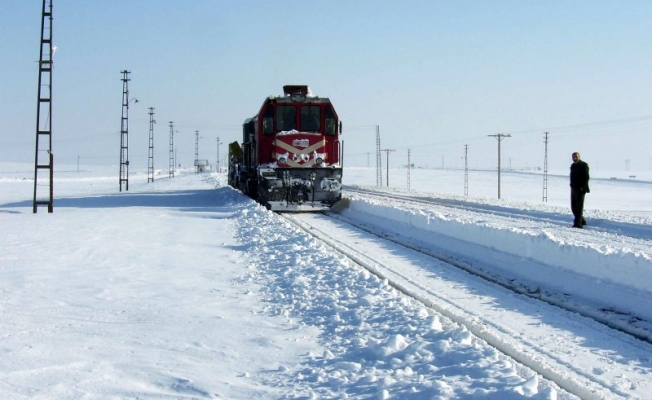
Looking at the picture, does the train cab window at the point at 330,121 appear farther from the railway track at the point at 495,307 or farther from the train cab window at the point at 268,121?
the railway track at the point at 495,307

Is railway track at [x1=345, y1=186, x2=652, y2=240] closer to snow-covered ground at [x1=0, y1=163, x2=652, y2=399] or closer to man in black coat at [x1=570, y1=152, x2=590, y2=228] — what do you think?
man in black coat at [x1=570, y1=152, x2=590, y2=228]

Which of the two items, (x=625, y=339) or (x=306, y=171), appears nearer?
(x=625, y=339)

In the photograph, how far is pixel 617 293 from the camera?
8.90 metres

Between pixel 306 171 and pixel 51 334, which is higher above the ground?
pixel 306 171

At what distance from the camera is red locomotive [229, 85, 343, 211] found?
23.2 meters

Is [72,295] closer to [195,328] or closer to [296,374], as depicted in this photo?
[195,328]

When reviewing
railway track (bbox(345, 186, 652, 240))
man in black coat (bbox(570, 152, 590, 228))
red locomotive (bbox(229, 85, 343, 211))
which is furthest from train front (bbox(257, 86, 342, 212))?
man in black coat (bbox(570, 152, 590, 228))

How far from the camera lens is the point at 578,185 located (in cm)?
1664

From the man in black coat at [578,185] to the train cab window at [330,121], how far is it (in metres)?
8.88

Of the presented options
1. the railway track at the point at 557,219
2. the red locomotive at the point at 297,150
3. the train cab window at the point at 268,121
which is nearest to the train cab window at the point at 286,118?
the red locomotive at the point at 297,150

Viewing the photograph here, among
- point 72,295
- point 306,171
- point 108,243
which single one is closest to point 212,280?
point 72,295

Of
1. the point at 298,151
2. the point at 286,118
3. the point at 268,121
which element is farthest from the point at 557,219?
the point at 268,121

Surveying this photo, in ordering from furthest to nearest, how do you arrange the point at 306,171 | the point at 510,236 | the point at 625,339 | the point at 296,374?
1. the point at 306,171
2. the point at 510,236
3. the point at 625,339
4. the point at 296,374

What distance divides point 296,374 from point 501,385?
62.3 inches
